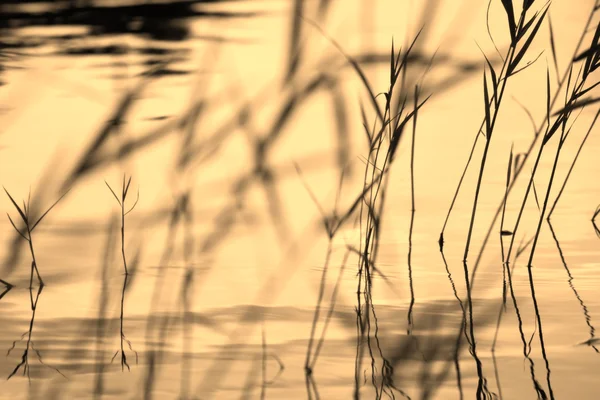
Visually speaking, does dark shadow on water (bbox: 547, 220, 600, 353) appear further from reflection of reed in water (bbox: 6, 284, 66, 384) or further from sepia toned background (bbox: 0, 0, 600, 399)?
reflection of reed in water (bbox: 6, 284, 66, 384)

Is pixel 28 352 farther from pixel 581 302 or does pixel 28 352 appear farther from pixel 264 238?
pixel 581 302

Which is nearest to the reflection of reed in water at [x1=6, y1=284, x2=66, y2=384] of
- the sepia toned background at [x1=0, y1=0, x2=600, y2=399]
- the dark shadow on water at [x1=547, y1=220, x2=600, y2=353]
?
Answer: the sepia toned background at [x1=0, y1=0, x2=600, y2=399]

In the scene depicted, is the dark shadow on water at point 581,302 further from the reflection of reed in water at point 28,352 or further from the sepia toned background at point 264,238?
the reflection of reed in water at point 28,352

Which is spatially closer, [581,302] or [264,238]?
[581,302]

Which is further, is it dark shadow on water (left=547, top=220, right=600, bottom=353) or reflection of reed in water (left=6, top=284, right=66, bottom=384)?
dark shadow on water (left=547, top=220, right=600, bottom=353)

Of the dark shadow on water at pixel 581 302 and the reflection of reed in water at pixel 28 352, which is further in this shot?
the dark shadow on water at pixel 581 302

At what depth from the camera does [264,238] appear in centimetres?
230

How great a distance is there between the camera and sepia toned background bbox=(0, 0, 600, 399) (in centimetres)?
157

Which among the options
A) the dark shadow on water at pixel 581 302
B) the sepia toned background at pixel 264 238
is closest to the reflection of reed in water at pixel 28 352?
the sepia toned background at pixel 264 238

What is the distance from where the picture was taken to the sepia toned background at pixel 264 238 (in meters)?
1.57

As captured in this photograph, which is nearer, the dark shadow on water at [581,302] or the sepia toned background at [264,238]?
the sepia toned background at [264,238]

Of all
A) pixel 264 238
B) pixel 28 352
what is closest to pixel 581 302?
pixel 264 238

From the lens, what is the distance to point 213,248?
223 centimetres

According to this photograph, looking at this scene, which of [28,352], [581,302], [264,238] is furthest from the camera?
[264,238]
